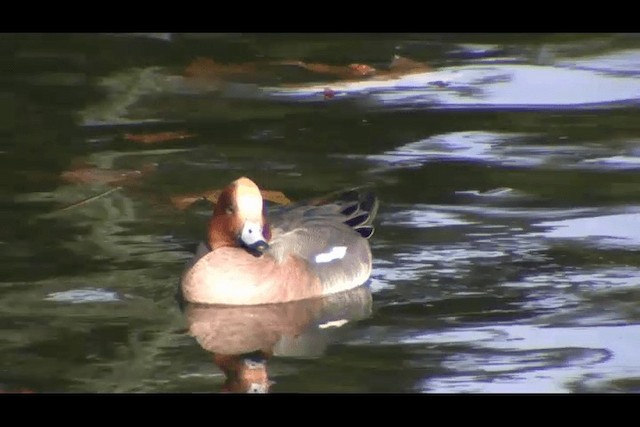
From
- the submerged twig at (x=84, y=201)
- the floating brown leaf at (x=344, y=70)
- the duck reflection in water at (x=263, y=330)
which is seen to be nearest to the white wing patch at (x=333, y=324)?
the duck reflection in water at (x=263, y=330)

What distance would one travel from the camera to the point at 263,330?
9133 mm

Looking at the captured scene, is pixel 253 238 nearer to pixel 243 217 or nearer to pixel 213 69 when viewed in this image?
pixel 243 217

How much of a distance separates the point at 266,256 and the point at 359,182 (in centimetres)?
220

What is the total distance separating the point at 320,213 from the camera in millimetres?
10148

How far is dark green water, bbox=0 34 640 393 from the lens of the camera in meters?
8.59

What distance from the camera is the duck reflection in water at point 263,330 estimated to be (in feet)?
28.0

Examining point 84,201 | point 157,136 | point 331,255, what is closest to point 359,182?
point 84,201

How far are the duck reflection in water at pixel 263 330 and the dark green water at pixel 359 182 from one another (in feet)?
0.10

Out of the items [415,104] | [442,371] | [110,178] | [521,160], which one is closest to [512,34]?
[415,104]

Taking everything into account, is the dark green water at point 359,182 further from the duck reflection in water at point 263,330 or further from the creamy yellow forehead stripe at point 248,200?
the creamy yellow forehead stripe at point 248,200

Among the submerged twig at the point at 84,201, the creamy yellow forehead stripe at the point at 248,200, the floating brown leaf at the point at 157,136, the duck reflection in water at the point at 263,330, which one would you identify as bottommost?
the duck reflection in water at the point at 263,330

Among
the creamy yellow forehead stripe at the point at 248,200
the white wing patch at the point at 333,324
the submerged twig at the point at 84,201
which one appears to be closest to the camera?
the white wing patch at the point at 333,324

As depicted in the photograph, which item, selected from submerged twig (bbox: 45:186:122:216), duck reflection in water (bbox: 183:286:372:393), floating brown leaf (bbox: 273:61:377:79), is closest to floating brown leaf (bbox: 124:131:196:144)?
submerged twig (bbox: 45:186:122:216)

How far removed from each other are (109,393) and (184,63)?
23.1ft
